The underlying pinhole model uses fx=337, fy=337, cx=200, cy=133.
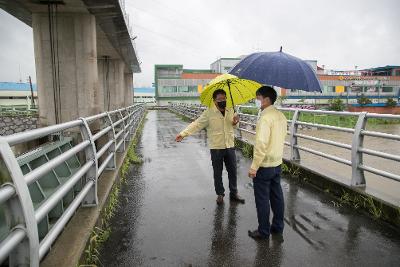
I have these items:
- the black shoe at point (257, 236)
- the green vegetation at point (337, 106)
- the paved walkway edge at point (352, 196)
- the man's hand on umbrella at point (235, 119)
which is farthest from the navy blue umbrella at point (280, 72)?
the green vegetation at point (337, 106)

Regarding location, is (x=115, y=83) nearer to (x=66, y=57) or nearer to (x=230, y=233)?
(x=66, y=57)

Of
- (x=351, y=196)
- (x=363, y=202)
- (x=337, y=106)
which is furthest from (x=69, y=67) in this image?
(x=337, y=106)

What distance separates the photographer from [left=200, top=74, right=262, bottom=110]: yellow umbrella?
16.0ft

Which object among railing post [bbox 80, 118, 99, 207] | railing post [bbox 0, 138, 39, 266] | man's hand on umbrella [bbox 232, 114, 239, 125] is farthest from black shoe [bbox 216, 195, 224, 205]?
railing post [bbox 0, 138, 39, 266]

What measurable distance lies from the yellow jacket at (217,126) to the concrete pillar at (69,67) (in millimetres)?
11257

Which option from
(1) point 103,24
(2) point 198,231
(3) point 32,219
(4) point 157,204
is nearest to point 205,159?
(4) point 157,204

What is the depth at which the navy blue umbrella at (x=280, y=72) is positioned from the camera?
12.4ft

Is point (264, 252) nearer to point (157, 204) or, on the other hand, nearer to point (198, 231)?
point (198, 231)

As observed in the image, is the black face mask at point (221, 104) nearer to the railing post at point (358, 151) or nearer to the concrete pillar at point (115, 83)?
the railing post at point (358, 151)

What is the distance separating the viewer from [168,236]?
13.2 ft

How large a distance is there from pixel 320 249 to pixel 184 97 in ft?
231

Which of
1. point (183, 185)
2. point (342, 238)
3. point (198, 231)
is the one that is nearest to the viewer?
point (342, 238)

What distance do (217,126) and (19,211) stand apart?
3363mm

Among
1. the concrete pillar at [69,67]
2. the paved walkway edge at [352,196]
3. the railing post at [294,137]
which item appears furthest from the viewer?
the concrete pillar at [69,67]
